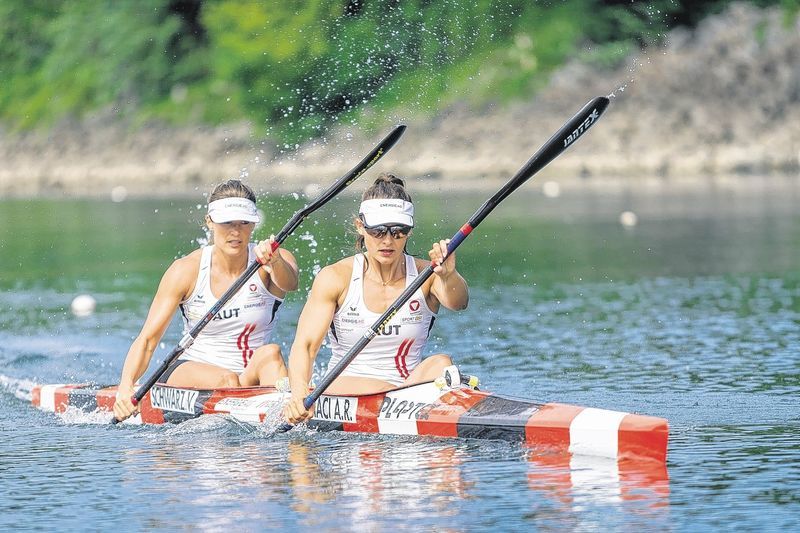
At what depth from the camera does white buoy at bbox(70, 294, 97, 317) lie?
20984 millimetres

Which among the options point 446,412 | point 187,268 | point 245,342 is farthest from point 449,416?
point 187,268

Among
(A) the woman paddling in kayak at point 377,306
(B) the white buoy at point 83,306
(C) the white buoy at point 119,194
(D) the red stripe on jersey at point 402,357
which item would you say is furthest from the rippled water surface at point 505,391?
(C) the white buoy at point 119,194

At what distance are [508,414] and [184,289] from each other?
315 cm

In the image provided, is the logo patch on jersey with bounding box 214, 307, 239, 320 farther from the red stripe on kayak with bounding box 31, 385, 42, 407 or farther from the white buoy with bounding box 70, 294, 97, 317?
the white buoy with bounding box 70, 294, 97, 317

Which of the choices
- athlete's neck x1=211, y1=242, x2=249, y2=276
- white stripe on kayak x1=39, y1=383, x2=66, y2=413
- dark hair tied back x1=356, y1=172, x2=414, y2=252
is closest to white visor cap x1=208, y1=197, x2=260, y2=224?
athlete's neck x1=211, y1=242, x2=249, y2=276

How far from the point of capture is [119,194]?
167ft

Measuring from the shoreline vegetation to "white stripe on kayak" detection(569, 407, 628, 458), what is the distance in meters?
35.8

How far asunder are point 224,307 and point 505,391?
283cm

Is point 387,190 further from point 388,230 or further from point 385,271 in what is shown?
point 385,271

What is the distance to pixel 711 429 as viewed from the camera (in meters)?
11.7

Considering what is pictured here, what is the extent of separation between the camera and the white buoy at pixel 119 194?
4756cm

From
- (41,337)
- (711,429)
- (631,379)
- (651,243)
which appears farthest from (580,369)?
(651,243)

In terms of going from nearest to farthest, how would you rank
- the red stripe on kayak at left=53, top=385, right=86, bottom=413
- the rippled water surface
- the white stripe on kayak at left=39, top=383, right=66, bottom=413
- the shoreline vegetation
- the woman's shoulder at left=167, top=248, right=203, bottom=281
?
the rippled water surface → the woman's shoulder at left=167, top=248, right=203, bottom=281 → the red stripe on kayak at left=53, top=385, right=86, bottom=413 → the white stripe on kayak at left=39, top=383, right=66, bottom=413 → the shoreline vegetation

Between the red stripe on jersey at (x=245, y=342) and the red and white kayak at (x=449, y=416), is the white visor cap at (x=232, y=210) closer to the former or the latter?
the red stripe on jersey at (x=245, y=342)
